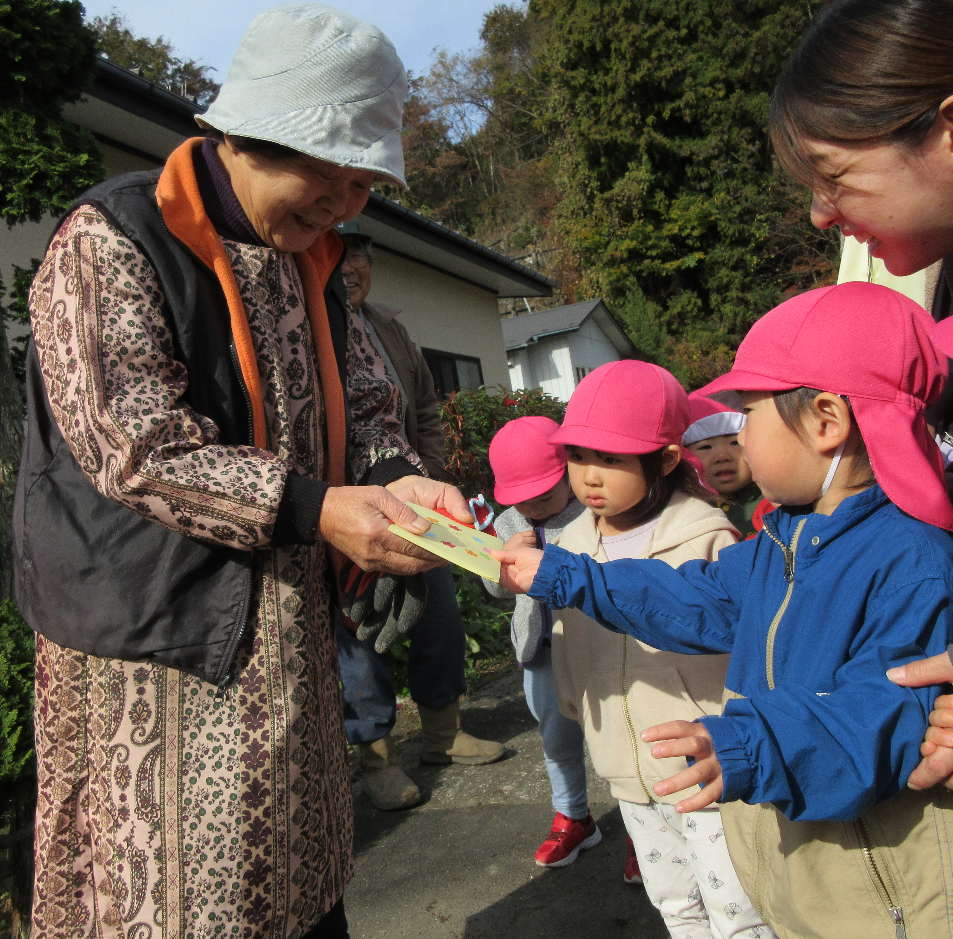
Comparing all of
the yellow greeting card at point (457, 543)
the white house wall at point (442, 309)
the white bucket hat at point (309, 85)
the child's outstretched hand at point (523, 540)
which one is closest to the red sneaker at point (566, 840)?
the child's outstretched hand at point (523, 540)

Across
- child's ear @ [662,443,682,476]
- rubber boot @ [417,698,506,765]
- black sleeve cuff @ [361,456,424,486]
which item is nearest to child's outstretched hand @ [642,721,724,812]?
black sleeve cuff @ [361,456,424,486]

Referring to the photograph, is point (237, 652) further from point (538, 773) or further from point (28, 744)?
point (538, 773)

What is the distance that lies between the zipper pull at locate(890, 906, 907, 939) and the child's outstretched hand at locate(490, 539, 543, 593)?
0.93 metres

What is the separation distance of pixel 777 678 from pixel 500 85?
43758 mm

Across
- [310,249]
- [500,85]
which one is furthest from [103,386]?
[500,85]

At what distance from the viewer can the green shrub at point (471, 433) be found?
6867 mm

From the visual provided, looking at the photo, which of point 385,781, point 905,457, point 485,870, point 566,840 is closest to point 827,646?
point 905,457

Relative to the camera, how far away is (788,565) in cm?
160

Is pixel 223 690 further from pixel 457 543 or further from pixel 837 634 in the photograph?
pixel 837 634

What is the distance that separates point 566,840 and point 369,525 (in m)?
2.04

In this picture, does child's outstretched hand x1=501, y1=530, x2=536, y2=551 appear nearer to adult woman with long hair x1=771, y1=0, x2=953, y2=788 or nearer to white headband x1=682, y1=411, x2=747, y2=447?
adult woman with long hair x1=771, y1=0, x2=953, y2=788

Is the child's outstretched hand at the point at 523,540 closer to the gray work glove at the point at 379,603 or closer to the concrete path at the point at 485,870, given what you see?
the gray work glove at the point at 379,603

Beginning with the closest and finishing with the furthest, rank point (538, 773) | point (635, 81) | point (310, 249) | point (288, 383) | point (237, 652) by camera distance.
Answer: point (237, 652), point (288, 383), point (310, 249), point (538, 773), point (635, 81)

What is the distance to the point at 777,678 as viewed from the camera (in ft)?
5.04
